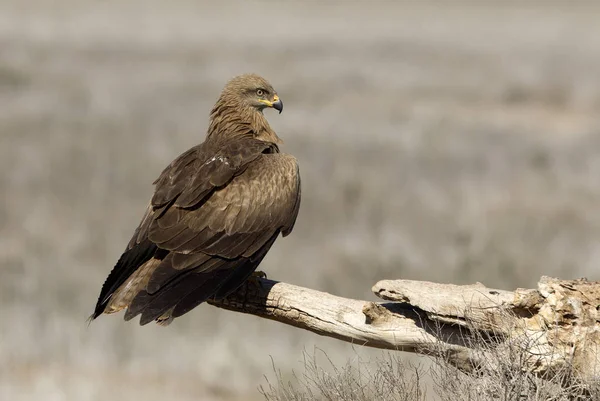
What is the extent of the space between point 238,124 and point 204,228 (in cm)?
159

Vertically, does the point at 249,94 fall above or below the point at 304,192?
below

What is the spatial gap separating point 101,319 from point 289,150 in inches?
251

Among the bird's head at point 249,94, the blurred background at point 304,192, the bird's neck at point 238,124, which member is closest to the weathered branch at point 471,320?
the blurred background at point 304,192

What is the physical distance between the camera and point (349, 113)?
25078 mm

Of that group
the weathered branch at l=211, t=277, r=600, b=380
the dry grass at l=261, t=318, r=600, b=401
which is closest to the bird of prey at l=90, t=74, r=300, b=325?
the weathered branch at l=211, t=277, r=600, b=380

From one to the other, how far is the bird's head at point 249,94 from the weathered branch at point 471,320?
2.48 metres

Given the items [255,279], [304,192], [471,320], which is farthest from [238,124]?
[304,192]

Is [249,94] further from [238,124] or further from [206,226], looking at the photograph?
[206,226]

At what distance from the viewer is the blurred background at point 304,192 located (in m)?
12.5

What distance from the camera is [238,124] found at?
28.4ft

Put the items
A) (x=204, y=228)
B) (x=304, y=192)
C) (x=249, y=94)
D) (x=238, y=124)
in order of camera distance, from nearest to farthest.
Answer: (x=204, y=228)
(x=238, y=124)
(x=249, y=94)
(x=304, y=192)

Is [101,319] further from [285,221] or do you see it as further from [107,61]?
[107,61]

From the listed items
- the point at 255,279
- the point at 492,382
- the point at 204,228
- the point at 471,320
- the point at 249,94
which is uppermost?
the point at 249,94

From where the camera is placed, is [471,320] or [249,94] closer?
[471,320]
